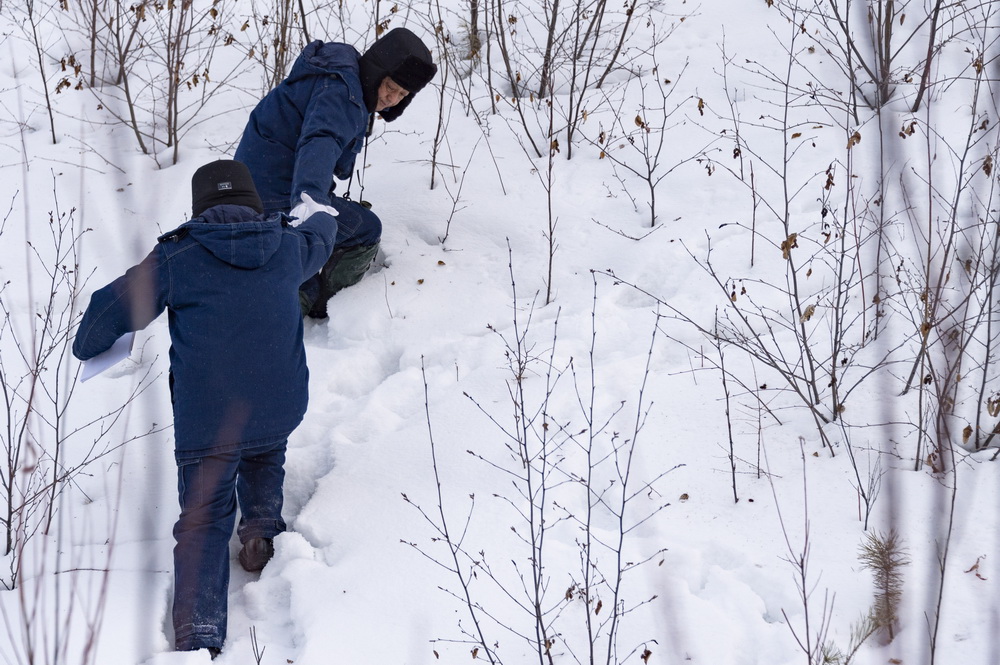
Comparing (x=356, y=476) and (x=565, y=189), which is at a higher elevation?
(x=565, y=189)

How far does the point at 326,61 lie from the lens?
3.68 meters

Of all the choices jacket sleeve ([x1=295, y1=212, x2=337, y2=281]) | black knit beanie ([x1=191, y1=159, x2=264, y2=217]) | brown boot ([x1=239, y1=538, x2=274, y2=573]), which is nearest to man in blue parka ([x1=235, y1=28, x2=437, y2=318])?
jacket sleeve ([x1=295, y1=212, x2=337, y2=281])

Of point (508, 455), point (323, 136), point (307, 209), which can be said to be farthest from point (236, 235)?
point (508, 455)

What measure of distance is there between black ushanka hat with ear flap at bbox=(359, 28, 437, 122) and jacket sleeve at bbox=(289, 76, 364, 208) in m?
0.12

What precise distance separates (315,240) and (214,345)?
544 millimetres

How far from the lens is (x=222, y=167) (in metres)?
2.91

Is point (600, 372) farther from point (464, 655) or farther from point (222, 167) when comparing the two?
point (222, 167)

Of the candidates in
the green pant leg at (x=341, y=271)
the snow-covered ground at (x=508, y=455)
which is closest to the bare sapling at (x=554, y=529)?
the snow-covered ground at (x=508, y=455)

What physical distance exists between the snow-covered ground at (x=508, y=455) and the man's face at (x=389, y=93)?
89 cm

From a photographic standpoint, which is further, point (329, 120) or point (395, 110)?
point (395, 110)

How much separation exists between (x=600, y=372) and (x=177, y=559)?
5.82 ft

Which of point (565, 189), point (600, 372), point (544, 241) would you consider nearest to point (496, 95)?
point (565, 189)

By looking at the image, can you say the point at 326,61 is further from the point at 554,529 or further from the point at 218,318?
the point at 554,529

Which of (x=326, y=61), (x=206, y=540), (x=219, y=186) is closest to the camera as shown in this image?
(x=206, y=540)
